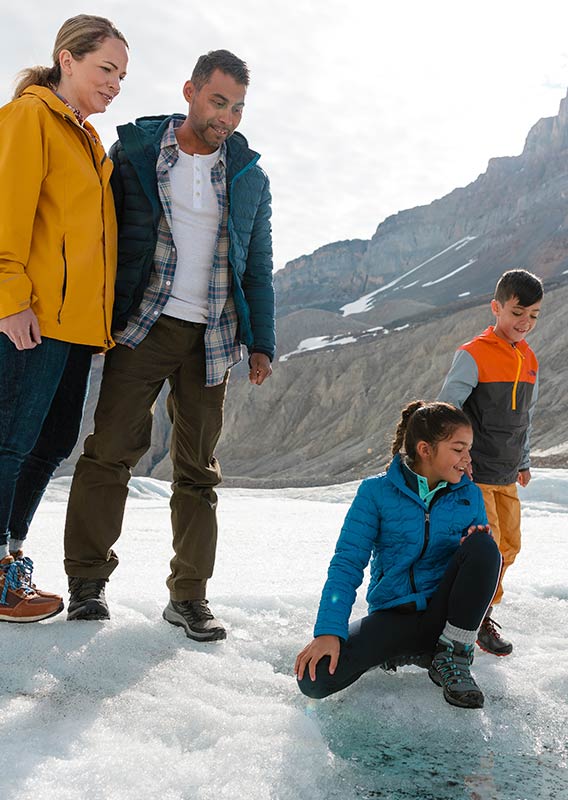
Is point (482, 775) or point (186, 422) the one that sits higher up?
point (186, 422)

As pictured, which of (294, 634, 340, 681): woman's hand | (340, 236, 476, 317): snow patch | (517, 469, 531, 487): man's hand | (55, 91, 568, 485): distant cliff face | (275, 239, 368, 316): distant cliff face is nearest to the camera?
(294, 634, 340, 681): woman's hand

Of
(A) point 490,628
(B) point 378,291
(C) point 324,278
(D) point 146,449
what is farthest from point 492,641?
(C) point 324,278

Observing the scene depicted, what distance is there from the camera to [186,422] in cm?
302

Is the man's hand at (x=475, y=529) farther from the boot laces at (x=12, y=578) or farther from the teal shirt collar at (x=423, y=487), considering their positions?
the boot laces at (x=12, y=578)

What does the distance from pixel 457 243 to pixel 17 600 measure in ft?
266

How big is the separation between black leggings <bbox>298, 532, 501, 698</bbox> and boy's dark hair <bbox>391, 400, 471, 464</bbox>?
368mm

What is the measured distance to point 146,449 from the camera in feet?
9.75

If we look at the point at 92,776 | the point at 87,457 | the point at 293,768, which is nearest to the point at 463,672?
the point at 293,768

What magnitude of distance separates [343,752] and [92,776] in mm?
690

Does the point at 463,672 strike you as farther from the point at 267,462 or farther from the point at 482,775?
the point at 267,462

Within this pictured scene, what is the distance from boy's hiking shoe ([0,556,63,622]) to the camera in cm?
261

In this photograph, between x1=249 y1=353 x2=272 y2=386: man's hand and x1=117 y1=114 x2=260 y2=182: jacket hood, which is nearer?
x1=117 y1=114 x2=260 y2=182: jacket hood

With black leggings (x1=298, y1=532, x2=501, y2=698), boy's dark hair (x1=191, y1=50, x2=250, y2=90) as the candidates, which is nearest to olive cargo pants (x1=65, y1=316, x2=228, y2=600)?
black leggings (x1=298, y1=532, x2=501, y2=698)

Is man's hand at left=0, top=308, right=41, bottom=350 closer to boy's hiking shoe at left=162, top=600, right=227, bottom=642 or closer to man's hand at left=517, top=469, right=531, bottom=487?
boy's hiking shoe at left=162, top=600, right=227, bottom=642
